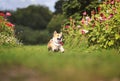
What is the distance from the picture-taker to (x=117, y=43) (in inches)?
460

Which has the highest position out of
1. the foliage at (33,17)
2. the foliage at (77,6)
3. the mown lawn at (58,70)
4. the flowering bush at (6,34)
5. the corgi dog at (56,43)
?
the foliage at (33,17)

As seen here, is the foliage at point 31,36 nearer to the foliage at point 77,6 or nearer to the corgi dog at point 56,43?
the foliage at point 77,6

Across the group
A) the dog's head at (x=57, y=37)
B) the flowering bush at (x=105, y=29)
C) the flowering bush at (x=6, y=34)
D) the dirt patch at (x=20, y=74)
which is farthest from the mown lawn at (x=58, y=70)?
the flowering bush at (x=6, y=34)

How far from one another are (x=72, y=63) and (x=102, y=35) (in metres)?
6.03

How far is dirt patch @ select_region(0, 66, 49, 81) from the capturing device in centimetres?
568

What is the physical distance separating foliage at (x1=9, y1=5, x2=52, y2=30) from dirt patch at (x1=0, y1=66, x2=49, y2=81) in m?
24.3

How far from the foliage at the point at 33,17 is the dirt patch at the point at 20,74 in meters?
24.3

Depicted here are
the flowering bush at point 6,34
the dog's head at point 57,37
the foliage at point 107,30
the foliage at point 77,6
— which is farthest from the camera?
the foliage at point 77,6

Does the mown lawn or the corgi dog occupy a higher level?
the corgi dog

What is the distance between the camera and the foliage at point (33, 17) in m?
31.9

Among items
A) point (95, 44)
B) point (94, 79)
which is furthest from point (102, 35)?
point (94, 79)

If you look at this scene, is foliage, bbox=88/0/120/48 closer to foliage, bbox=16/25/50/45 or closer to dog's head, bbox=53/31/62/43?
dog's head, bbox=53/31/62/43

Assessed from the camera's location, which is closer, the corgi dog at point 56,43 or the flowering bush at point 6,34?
the corgi dog at point 56,43

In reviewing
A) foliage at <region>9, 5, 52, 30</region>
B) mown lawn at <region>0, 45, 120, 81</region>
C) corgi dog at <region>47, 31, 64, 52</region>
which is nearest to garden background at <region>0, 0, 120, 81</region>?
mown lawn at <region>0, 45, 120, 81</region>
